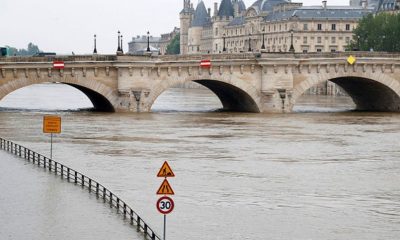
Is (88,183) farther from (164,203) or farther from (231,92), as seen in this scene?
(231,92)

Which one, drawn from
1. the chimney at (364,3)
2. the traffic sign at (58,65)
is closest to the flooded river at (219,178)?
the traffic sign at (58,65)

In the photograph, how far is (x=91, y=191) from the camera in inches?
1575

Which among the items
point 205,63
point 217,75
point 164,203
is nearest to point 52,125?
point 164,203

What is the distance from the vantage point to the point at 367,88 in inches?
3804

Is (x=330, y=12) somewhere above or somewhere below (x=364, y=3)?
below

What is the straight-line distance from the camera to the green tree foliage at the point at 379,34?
12975cm

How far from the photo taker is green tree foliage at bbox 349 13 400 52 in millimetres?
129750

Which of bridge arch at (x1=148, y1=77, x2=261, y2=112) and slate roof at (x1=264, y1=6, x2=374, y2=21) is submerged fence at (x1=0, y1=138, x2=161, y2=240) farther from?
slate roof at (x1=264, y1=6, x2=374, y2=21)

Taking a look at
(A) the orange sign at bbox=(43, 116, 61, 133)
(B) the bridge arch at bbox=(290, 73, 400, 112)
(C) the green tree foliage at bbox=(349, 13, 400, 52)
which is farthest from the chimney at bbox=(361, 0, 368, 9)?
(A) the orange sign at bbox=(43, 116, 61, 133)

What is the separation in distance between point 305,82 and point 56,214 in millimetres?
55696

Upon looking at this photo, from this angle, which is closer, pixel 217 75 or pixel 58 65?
pixel 58 65

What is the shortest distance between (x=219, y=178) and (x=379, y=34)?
91.5 meters

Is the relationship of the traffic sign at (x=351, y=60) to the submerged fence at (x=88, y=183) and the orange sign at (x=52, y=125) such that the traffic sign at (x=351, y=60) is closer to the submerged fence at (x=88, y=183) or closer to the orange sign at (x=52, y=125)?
the submerged fence at (x=88, y=183)

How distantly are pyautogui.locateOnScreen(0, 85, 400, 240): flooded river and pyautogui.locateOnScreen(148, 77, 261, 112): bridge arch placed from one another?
232 inches
